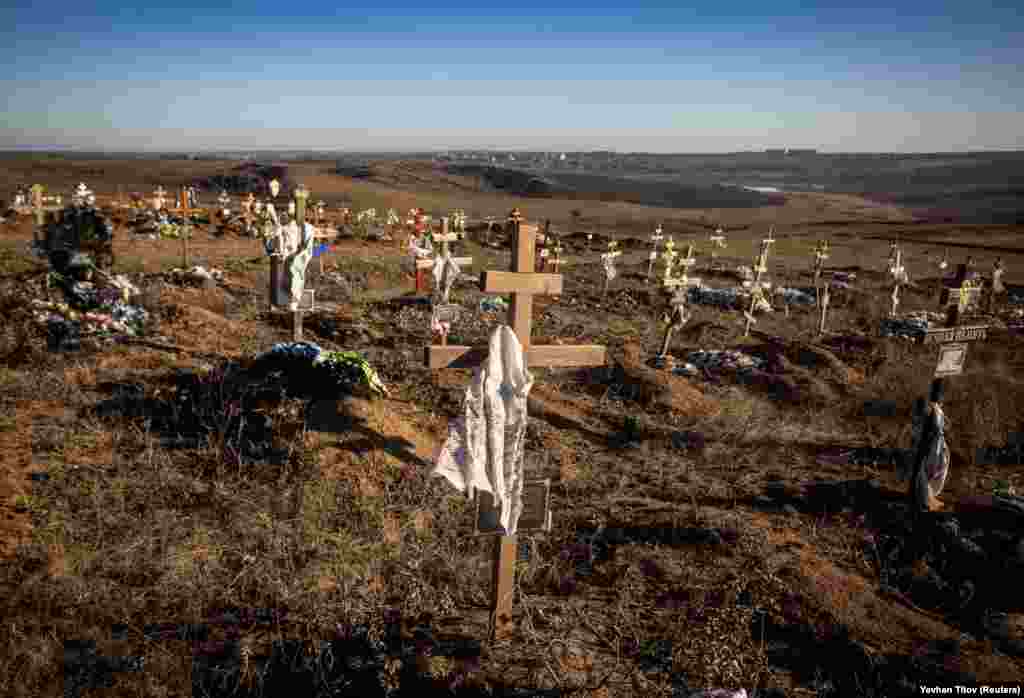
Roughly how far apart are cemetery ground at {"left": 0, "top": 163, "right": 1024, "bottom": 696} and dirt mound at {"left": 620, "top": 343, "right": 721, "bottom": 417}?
6 cm

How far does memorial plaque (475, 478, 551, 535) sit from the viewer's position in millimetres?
4371

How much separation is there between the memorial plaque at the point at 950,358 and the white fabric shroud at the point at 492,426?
5.39 m

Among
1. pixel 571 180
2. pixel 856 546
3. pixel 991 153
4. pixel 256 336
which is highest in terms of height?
pixel 991 153

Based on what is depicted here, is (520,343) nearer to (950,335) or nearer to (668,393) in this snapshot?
(950,335)

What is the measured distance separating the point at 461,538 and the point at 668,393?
5966 mm

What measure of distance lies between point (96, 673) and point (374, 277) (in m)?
17.9

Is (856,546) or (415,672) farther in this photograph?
(856,546)

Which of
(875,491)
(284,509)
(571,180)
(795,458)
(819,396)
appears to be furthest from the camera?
(571,180)

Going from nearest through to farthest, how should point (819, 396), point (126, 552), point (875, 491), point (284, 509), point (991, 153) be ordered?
1. point (126, 552)
2. point (284, 509)
3. point (875, 491)
4. point (819, 396)
5. point (991, 153)

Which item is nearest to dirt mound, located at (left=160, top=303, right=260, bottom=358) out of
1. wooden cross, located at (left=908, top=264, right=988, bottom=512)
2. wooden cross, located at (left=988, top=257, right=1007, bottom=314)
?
wooden cross, located at (left=908, top=264, right=988, bottom=512)

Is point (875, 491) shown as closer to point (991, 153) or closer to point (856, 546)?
point (856, 546)

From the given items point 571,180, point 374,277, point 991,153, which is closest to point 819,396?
point 374,277

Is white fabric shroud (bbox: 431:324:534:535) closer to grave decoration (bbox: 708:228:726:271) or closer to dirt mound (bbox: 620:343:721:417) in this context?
dirt mound (bbox: 620:343:721:417)

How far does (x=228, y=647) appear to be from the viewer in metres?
4.27
